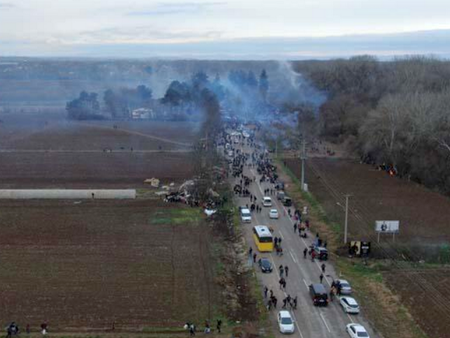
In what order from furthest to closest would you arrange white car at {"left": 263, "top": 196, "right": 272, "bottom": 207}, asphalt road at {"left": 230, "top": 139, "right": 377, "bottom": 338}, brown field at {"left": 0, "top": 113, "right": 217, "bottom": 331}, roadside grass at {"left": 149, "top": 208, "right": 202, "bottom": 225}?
1. white car at {"left": 263, "top": 196, "right": 272, "bottom": 207}
2. roadside grass at {"left": 149, "top": 208, "right": 202, "bottom": 225}
3. brown field at {"left": 0, "top": 113, "right": 217, "bottom": 331}
4. asphalt road at {"left": 230, "top": 139, "right": 377, "bottom": 338}

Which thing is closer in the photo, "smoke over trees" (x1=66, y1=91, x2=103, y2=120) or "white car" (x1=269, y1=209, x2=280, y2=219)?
"white car" (x1=269, y1=209, x2=280, y2=219)

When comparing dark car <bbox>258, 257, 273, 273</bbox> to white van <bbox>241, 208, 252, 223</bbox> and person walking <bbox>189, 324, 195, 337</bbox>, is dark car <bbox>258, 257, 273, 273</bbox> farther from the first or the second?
white van <bbox>241, 208, 252, 223</bbox>

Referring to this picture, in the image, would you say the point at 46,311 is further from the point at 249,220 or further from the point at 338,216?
the point at 338,216

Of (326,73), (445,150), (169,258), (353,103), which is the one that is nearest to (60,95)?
(326,73)

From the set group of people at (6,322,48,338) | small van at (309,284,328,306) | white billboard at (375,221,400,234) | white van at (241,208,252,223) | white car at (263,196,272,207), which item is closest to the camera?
group of people at (6,322,48,338)

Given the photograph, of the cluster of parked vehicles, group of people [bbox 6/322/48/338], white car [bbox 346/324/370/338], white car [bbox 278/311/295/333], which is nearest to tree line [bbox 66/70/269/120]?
the cluster of parked vehicles

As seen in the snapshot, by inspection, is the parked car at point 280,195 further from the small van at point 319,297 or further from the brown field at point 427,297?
the small van at point 319,297

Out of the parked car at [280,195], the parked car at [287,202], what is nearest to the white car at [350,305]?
the parked car at [287,202]
